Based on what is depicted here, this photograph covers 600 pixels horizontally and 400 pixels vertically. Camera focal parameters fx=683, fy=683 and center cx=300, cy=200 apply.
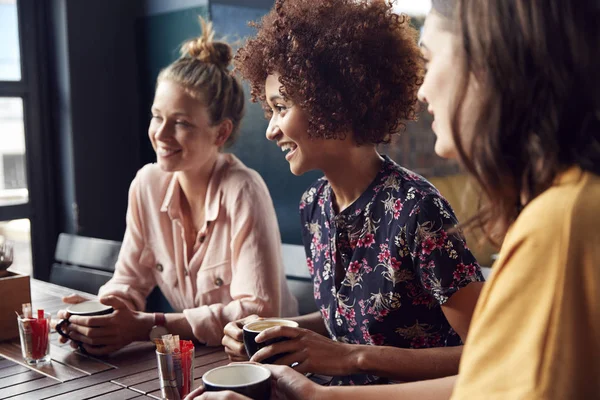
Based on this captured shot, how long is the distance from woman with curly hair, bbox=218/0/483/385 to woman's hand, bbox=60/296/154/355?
0.89 feet

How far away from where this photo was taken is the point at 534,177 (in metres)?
0.71

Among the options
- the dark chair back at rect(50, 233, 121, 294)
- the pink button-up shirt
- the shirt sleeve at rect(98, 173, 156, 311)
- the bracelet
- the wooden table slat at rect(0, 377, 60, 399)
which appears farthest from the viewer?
the dark chair back at rect(50, 233, 121, 294)

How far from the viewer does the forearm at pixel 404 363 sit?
1.30 m

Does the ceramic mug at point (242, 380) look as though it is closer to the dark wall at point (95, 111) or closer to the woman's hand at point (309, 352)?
the woman's hand at point (309, 352)

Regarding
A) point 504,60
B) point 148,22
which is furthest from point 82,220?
point 504,60

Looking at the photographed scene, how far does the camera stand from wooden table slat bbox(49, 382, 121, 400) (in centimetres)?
127

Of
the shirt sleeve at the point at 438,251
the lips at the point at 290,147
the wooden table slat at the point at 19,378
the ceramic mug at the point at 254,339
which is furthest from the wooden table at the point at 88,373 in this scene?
the lips at the point at 290,147

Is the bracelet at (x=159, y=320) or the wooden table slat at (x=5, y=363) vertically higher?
the bracelet at (x=159, y=320)

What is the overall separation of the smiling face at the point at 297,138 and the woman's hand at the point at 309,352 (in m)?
0.44

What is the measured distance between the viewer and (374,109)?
1521mm

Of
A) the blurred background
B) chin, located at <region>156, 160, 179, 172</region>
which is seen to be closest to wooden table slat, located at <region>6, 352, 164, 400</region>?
chin, located at <region>156, 160, 179, 172</region>

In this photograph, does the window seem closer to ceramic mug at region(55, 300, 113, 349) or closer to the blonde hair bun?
the blonde hair bun

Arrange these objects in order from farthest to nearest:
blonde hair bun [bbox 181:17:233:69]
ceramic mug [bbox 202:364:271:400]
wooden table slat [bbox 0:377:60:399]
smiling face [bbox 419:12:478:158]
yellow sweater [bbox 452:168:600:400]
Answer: blonde hair bun [bbox 181:17:233:69] → wooden table slat [bbox 0:377:60:399] → ceramic mug [bbox 202:364:271:400] → smiling face [bbox 419:12:478:158] → yellow sweater [bbox 452:168:600:400]

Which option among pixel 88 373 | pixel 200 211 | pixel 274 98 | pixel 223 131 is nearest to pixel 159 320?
pixel 88 373
